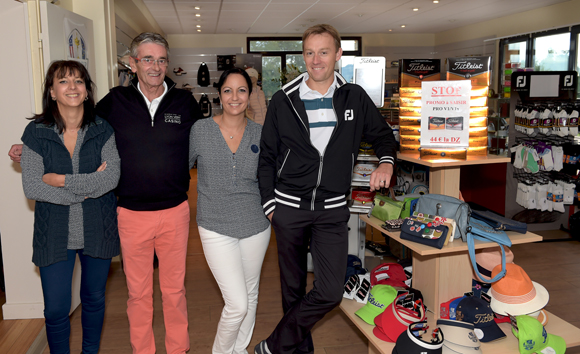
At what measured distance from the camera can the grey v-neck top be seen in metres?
2.22

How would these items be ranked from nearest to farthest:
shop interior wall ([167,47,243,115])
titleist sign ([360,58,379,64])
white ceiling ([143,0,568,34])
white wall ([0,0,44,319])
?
white wall ([0,0,44,319]) → titleist sign ([360,58,379,64]) → white ceiling ([143,0,568,34]) → shop interior wall ([167,47,243,115])

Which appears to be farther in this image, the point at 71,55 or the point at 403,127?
the point at 71,55

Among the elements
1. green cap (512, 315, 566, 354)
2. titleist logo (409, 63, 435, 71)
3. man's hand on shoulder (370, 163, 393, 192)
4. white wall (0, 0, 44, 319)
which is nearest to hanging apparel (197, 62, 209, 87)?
white wall (0, 0, 44, 319)

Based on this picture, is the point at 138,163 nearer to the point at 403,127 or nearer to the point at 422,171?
the point at 403,127

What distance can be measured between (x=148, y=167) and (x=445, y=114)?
61.2 inches

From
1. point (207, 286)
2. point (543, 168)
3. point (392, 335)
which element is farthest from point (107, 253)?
point (543, 168)

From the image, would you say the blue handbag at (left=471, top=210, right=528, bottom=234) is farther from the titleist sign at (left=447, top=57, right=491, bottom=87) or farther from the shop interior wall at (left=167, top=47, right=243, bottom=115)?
the shop interior wall at (left=167, top=47, right=243, bottom=115)

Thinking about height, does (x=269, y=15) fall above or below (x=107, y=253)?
above

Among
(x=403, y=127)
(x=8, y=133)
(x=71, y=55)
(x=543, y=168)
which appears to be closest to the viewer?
Result: (x=403, y=127)

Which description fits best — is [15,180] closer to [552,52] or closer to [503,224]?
[503,224]

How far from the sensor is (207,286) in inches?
151

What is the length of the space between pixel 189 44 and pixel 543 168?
10428mm

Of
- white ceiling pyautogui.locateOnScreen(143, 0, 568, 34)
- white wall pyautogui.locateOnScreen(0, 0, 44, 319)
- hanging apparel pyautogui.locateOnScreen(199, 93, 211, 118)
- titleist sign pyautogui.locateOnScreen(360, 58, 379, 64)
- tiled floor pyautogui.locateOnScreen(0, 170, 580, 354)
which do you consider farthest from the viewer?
hanging apparel pyautogui.locateOnScreen(199, 93, 211, 118)

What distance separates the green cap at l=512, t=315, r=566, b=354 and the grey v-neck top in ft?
4.34
